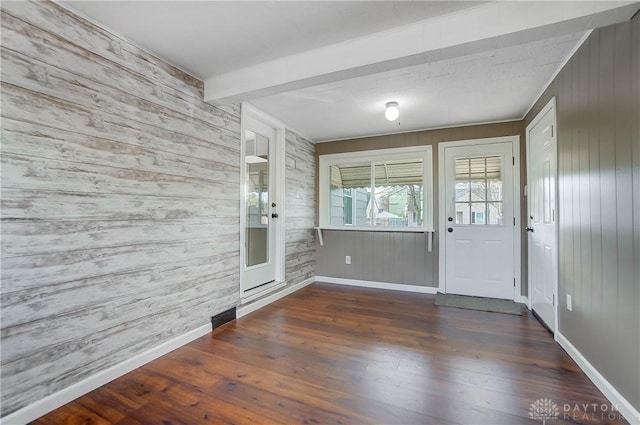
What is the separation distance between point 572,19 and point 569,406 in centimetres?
208

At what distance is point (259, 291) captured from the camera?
11.1 feet

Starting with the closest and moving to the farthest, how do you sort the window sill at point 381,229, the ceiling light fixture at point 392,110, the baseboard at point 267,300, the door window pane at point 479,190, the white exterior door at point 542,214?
the white exterior door at point 542,214 → the ceiling light fixture at point 392,110 → the baseboard at point 267,300 → the door window pane at point 479,190 → the window sill at point 381,229

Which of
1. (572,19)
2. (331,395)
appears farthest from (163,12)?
(331,395)

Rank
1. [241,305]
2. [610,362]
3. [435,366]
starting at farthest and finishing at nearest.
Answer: [241,305], [435,366], [610,362]

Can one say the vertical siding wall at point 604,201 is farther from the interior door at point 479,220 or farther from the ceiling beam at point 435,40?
the interior door at point 479,220

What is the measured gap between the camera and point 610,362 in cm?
168

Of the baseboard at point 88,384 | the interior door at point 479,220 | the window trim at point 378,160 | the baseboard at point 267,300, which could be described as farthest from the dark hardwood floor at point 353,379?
the window trim at point 378,160

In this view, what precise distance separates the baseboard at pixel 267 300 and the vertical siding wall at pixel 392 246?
1.82 feet

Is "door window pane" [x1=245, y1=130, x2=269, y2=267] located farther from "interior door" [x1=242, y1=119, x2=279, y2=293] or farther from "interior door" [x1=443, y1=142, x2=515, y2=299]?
"interior door" [x1=443, y1=142, x2=515, y2=299]

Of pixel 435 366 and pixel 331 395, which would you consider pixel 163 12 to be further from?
pixel 435 366

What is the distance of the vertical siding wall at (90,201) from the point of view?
1506 mm

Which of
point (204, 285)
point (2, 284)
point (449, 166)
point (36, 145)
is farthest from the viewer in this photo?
point (449, 166)

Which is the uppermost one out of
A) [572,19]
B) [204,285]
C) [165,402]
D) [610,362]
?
[572,19]

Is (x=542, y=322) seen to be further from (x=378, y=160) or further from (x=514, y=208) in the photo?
(x=378, y=160)
